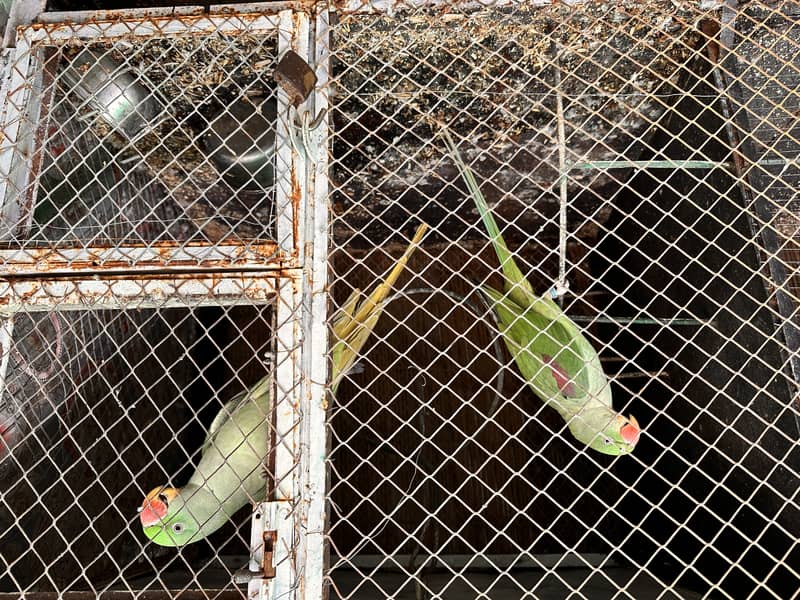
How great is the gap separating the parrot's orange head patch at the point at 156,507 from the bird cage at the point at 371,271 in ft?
0.26

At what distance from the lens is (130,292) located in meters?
1.26

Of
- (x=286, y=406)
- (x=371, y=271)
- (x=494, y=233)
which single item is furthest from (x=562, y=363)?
(x=286, y=406)

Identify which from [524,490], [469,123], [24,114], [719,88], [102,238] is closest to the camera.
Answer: [24,114]

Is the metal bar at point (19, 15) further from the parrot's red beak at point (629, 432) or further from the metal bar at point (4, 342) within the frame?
the parrot's red beak at point (629, 432)

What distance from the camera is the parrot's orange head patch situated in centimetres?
141

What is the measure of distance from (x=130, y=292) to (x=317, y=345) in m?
0.41

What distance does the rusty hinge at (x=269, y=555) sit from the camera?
1045 millimetres

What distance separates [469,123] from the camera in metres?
2.07

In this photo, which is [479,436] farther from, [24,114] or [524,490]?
[24,114]

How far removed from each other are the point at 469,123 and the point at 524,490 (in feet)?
5.02

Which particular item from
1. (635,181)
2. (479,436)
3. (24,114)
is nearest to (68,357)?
Answer: (24,114)

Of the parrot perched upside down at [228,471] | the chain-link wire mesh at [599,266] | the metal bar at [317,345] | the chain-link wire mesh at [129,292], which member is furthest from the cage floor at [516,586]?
the metal bar at [317,345]

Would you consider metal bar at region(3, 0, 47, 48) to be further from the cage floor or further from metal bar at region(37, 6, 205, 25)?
the cage floor

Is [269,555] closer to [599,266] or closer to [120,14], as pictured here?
[120,14]
